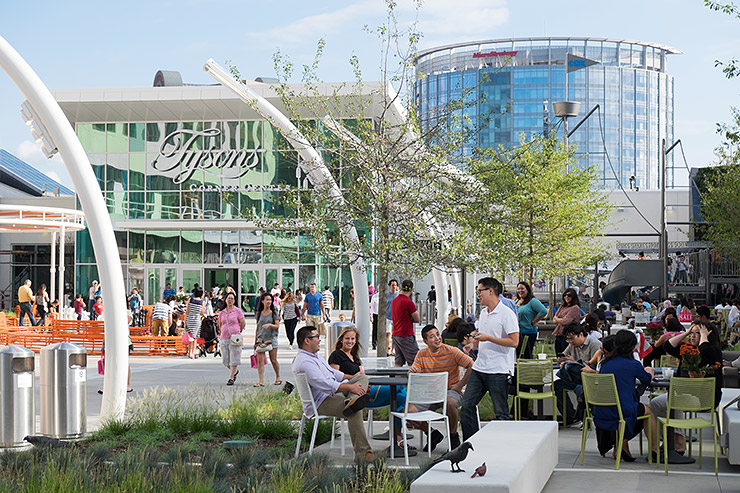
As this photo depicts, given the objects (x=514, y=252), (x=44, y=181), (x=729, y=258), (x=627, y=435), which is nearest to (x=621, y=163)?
(x=44, y=181)

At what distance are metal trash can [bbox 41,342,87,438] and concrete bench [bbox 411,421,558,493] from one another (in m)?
4.82

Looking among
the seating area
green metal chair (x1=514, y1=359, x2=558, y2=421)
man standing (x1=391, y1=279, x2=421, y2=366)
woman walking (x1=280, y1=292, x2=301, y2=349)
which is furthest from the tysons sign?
green metal chair (x1=514, y1=359, x2=558, y2=421)

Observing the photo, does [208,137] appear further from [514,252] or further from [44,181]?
[44,181]

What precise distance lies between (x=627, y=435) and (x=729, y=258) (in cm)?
3022

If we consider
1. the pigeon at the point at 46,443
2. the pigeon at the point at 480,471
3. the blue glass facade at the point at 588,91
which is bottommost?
the pigeon at the point at 46,443

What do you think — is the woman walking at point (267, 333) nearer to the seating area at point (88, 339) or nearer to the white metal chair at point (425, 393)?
the white metal chair at point (425, 393)

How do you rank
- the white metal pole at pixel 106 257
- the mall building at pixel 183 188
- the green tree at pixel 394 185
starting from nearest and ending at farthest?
the white metal pole at pixel 106 257 → the green tree at pixel 394 185 → the mall building at pixel 183 188

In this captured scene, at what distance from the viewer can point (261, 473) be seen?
7875 millimetres

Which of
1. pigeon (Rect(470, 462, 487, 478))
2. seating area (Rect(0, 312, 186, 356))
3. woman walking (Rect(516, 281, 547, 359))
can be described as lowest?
seating area (Rect(0, 312, 186, 356))

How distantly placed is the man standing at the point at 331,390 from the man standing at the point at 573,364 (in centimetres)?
304

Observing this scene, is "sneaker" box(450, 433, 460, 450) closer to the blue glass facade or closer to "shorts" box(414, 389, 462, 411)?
"shorts" box(414, 389, 462, 411)

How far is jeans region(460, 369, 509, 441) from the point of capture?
9195mm

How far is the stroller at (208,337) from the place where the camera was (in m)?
23.3

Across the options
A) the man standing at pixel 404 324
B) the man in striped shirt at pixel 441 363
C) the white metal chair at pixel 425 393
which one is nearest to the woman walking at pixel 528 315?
the man standing at pixel 404 324
